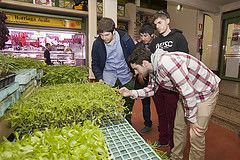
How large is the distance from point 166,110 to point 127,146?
1415mm

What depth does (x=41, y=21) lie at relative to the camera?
6.74 metres

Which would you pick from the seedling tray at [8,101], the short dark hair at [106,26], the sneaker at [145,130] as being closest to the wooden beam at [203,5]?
the sneaker at [145,130]

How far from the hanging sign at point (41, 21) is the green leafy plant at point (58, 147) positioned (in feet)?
23.7

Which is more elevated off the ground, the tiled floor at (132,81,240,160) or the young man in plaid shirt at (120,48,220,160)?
the young man in plaid shirt at (120,48,220,160)

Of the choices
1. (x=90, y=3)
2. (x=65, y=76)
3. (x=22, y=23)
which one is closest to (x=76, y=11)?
(x=90, y=3)

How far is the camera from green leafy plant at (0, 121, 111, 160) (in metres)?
0.55

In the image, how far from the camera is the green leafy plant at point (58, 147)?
0.55 metres

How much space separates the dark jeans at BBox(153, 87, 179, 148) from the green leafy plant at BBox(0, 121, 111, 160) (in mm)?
1519

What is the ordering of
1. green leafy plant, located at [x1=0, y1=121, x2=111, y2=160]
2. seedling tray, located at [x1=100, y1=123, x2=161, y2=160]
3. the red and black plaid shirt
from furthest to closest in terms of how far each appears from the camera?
the red and black plaid shirt → seedling tray, located at [x1=100, y1=123, x2=161, y2=160] → green leafy plant, located at [x1=0, y1=121, x2=111, y2=160]

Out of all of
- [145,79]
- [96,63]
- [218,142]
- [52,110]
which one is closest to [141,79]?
[145,79]

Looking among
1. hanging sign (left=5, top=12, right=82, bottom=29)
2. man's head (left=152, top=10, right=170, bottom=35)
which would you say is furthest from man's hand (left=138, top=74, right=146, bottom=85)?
hanging sign (left=5, top=12, right=82, bottom=29)

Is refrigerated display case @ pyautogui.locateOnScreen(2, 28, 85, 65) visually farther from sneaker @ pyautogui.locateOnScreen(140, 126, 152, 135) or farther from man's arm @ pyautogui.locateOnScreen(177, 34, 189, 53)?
man's arm @ pyautogui.locateOnScreen(177, 34, 189, 53)

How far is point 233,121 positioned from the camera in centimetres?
298

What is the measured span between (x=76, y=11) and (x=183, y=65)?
6672 mm
